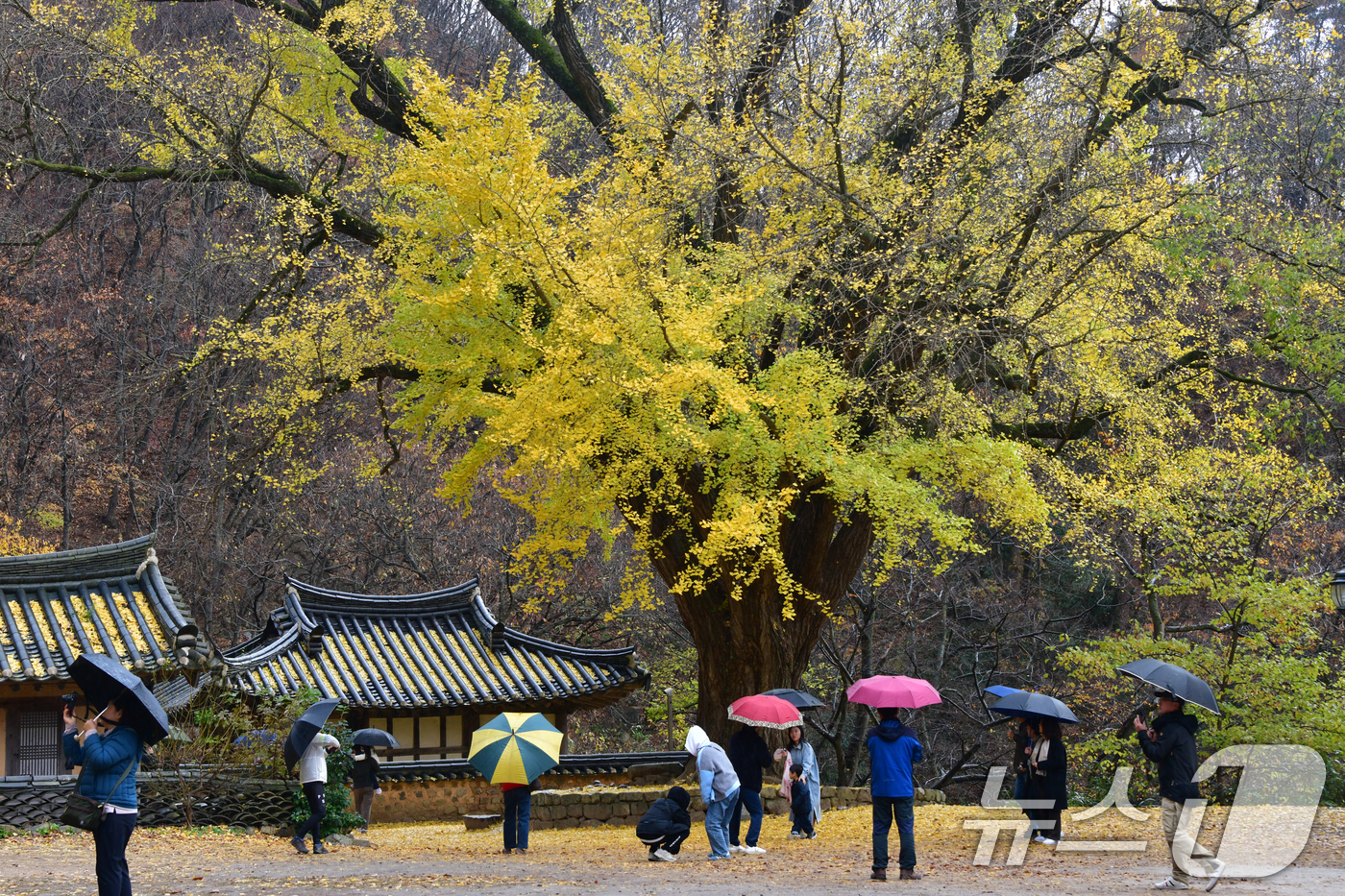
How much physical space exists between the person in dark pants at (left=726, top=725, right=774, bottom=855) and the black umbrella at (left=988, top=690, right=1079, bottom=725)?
7.62 ft

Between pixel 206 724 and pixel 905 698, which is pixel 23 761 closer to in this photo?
pixel 206 724

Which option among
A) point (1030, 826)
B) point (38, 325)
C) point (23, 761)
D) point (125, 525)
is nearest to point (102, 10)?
point (38, 325)

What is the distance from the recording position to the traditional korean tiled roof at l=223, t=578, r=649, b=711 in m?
16.4

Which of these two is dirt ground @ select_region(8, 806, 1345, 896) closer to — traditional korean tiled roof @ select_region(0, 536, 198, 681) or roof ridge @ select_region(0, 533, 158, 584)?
traditional korean tiled roof @ select_region(0, 536, 198, 681)

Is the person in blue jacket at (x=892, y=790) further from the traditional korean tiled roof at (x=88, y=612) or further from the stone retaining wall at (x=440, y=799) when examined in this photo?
the traditional korean tiled roof at (x=88, y=612)

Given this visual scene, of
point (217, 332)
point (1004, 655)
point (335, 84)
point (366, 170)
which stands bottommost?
point (1004, 655)

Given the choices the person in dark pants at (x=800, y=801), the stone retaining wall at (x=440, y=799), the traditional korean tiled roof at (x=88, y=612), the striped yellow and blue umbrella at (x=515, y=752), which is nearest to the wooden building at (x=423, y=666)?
the stone retaining wall at (x=440, y=799)

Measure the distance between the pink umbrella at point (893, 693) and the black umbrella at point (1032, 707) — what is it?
96cm

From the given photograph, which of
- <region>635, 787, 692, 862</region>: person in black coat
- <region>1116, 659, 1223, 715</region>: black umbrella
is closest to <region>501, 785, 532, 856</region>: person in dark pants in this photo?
<region>635, 787, 692, 862</region>: person in black coat

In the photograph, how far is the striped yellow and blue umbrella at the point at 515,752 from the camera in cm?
998

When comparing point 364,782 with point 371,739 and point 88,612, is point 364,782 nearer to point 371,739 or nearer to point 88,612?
point 371,739

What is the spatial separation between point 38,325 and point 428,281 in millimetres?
19479

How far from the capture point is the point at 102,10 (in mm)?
21312

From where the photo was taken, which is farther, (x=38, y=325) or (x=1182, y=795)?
(x=38, y=325)
